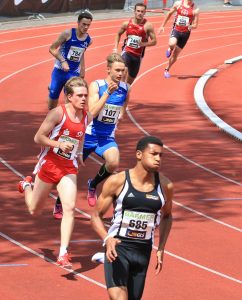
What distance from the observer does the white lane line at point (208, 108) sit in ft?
57.0

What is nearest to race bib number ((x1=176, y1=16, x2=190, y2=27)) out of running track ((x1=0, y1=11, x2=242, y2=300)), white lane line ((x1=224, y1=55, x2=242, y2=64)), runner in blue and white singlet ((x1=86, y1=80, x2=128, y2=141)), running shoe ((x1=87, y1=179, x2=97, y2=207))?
running track ((x1=0, y1=11, x2=242, y2=300))

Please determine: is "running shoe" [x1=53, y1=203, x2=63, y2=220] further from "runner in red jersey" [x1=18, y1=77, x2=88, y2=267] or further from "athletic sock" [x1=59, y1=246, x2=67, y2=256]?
"athletic sock" [x1=59, y1=246, x2=67, y2=256]

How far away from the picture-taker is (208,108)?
64.0ft

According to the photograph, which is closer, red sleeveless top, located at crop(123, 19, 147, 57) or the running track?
the running track

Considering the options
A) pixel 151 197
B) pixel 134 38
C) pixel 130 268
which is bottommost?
pixel 134 38

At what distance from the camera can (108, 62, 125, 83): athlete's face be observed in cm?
1085

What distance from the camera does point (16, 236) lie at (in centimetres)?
1080

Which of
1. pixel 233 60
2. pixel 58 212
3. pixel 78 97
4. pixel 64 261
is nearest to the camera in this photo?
pixel 64 261

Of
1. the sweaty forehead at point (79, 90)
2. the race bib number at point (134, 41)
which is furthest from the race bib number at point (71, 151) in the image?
the race bib number at point (134, 41)

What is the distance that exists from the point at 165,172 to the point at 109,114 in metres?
3.05

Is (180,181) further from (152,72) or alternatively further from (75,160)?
(152,72)

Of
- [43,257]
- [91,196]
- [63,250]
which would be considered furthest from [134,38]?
[63,250]

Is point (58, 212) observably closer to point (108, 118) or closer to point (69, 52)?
point (108, 118)

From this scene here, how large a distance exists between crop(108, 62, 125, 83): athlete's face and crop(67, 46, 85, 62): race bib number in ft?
14.8
